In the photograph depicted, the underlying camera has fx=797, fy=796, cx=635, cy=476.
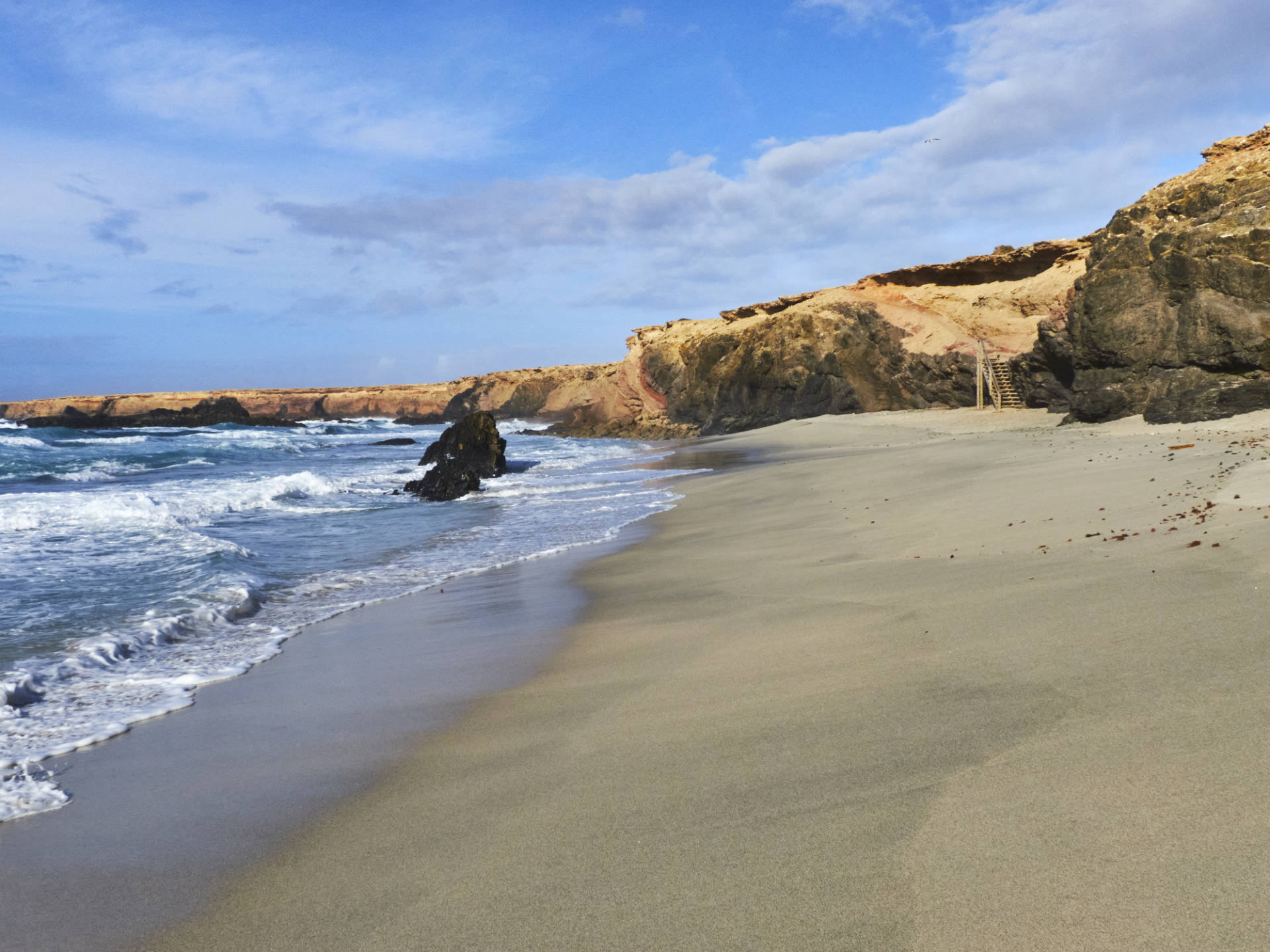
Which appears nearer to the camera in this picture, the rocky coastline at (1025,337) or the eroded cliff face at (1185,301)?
the eroded cliff face at (1185,301)

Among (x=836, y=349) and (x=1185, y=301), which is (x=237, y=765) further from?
(x=836, y=349)

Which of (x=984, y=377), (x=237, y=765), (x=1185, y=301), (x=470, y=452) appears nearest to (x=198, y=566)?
(x=237, y=765)

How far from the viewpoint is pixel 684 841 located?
2.14 m

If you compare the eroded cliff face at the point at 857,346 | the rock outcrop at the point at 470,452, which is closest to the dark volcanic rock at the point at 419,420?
the eroded cliff face at the point at 857,346

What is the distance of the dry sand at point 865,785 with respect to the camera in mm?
1729

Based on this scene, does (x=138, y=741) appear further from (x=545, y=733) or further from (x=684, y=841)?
(x=684, y=841)

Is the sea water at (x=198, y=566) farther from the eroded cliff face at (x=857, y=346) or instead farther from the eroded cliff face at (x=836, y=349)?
the eroded cliff face at (x=836, y=349)

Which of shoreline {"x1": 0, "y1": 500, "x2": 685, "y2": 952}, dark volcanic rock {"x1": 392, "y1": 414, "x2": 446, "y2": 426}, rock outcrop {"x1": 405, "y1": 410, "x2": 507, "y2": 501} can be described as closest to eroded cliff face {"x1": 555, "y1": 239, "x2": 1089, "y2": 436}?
rock outcrop {"x1": 405, "y1": 410, "x2": 507, "y2": 501}

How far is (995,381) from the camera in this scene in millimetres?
24609

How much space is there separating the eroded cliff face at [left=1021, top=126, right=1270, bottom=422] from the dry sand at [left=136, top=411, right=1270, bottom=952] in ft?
27.0

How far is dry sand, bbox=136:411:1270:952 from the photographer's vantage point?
173cm

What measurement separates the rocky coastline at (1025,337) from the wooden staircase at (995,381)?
2.71 feet

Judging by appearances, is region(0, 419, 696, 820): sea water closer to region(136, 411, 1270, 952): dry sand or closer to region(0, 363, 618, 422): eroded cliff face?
region(136, 411, 1270, 952): dry sand

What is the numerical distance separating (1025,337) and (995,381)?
12.1 feet
